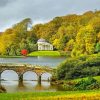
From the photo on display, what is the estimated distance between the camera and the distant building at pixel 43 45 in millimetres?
185312

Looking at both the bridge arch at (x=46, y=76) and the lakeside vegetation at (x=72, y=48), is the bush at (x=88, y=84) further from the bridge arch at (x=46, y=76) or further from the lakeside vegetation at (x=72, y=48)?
the bridge arch at (x=46, y=76)

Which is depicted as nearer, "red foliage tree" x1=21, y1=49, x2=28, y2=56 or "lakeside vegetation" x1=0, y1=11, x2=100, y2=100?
"lakeside vegetation" x1=0, y1=11, x2=100, y2=100

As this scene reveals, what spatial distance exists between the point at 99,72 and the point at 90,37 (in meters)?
68.1

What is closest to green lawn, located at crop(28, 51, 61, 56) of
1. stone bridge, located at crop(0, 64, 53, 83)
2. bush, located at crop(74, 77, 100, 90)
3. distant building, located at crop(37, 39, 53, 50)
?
distant building, located at crop(37, 39, 53, 50)

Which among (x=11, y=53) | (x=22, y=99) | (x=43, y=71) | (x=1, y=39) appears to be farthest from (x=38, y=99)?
(x=1, y=39)

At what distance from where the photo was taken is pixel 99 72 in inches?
3260

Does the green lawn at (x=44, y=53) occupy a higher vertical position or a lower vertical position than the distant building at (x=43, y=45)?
lower

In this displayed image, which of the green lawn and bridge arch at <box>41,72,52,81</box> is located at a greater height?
the green lawn

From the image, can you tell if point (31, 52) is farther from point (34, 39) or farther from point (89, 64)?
point (89, 64)

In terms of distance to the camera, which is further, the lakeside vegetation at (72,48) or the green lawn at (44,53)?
the green lawn at (44,53)

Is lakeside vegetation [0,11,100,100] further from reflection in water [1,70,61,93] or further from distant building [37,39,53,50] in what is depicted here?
reflection in water [1,70,61,93]

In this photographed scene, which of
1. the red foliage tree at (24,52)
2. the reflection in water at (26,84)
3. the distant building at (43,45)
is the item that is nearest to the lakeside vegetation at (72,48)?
the red foliage tree at (24,52)

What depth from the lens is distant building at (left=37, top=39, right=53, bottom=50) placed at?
608 ft

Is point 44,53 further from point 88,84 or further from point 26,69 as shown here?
point 88,84
